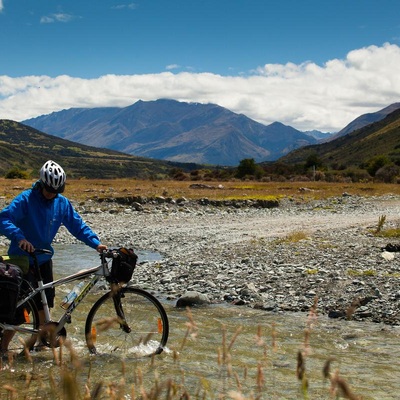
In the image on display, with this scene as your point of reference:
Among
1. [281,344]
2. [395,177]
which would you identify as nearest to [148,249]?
[281,344]

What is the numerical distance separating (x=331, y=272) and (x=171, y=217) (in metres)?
21.8

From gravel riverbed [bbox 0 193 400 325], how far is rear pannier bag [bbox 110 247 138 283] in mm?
3430

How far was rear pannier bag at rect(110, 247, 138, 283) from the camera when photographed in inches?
304

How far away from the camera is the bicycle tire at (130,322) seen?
305 inches

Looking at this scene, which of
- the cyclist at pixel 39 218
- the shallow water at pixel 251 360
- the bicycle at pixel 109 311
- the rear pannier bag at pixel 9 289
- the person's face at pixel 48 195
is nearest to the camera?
the shallow water at pixel 251 360

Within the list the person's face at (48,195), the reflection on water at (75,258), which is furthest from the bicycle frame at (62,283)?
the reflection on water at (75,258)

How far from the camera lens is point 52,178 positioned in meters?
7.49

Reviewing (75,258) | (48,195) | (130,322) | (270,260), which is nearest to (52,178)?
(48,195)

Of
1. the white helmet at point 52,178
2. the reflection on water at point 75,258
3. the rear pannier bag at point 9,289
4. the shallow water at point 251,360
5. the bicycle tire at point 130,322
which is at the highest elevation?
the white helmet at point 52,178

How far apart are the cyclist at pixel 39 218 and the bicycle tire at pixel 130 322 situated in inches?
30.8

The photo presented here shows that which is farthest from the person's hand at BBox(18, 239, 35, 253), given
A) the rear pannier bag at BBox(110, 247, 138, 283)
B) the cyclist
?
the rear pannier bag at BBox(110, 247, 138, 283)

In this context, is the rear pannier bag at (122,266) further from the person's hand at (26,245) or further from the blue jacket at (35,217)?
the person's hand at (26,245)

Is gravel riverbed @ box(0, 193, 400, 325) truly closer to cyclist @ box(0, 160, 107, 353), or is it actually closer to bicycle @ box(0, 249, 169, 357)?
bicycle @ box(0, 249, 169, 357)

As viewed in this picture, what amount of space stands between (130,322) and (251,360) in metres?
1.98
